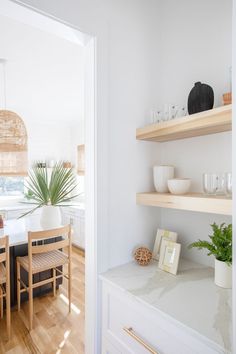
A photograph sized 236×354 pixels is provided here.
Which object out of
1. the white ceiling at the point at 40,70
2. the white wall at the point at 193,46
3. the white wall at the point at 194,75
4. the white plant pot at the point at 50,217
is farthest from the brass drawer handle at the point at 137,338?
the white ceiling at the point at 40,70

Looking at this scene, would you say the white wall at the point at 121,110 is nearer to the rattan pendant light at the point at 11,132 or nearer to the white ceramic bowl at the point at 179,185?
the white ceramic bowl at the point at 179,185

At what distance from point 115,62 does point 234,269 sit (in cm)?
121

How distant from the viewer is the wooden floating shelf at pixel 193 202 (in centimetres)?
101

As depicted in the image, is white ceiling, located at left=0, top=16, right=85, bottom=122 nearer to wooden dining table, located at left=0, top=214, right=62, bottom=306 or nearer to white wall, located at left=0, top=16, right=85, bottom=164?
white wall, located at left=0, top=16, right=85, bottom=164

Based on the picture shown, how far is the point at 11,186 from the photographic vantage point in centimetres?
487

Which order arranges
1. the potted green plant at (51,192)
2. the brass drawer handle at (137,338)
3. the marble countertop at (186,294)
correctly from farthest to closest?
the potted green plant at (51,192)
the brass drawer handle at (137,338)
the marble countertop at (186,294)

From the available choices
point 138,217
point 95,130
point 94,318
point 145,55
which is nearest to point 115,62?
point 145,55

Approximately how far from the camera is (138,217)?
4.77ft

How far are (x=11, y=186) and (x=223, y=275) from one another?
474 centimetres

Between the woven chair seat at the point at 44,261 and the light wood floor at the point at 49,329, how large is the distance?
0.49m

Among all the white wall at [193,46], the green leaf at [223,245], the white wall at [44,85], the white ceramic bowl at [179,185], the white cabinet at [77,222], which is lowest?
the white cabinet at [77,222]

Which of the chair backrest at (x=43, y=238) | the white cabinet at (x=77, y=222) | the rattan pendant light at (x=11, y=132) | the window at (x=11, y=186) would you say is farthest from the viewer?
the window at (x=11, y=186)

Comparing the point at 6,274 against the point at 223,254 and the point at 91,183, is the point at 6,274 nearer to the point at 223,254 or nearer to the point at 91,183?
the point at 91,183

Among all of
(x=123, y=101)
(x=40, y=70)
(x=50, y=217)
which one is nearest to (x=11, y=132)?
(x=40, y=70)
